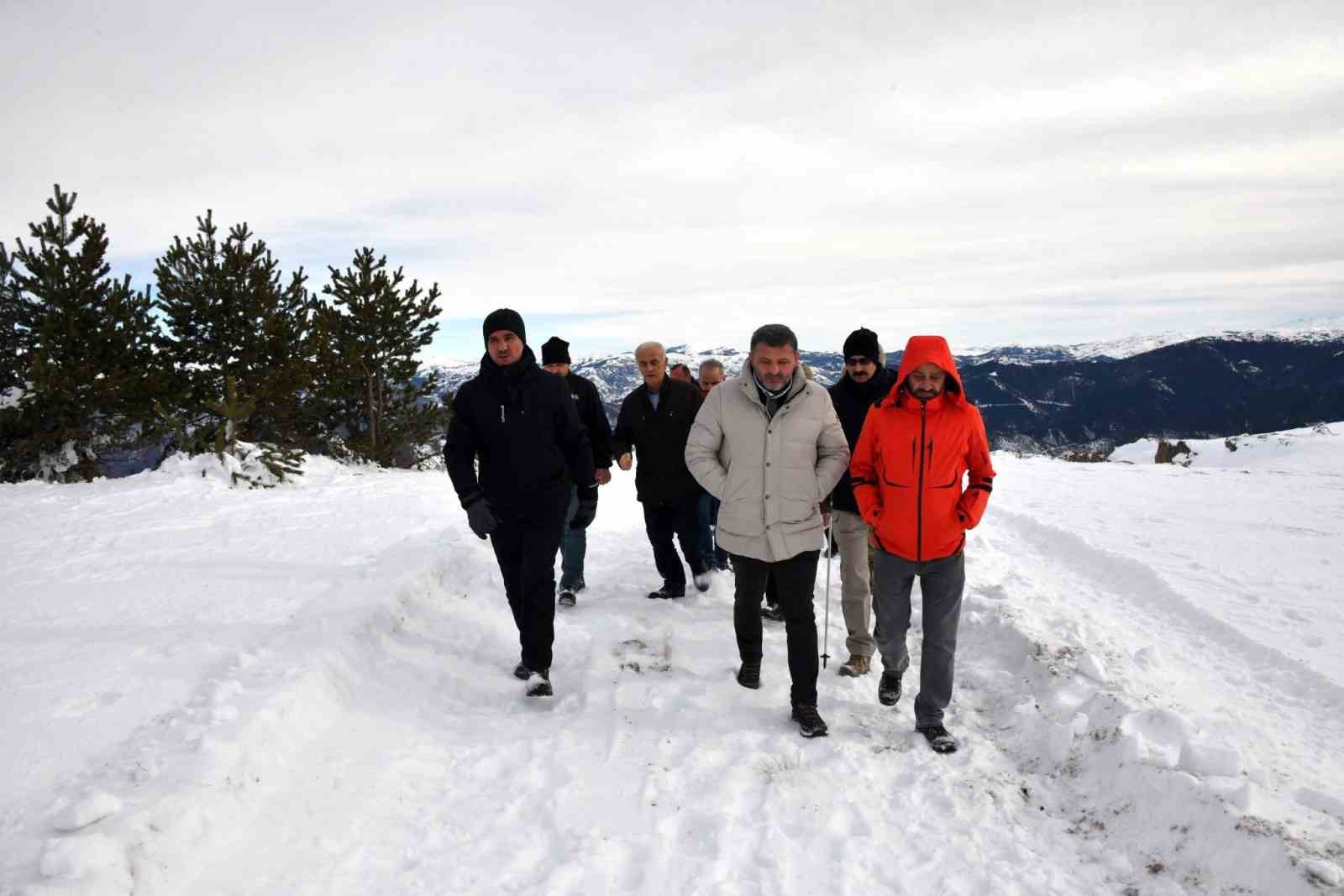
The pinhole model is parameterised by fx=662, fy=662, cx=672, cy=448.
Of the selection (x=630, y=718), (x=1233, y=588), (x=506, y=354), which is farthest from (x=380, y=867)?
(x=1233, y=588)

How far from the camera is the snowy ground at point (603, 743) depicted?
9.07 ft

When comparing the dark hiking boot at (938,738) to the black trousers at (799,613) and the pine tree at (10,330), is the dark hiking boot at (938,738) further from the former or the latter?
the pine tree at (10,330)

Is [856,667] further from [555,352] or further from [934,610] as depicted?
[555,352]

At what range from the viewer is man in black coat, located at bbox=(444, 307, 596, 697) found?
13.6 ft

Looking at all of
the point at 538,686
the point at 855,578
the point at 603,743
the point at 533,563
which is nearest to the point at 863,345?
the point at 855,578

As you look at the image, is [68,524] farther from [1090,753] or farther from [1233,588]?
[1233,588]

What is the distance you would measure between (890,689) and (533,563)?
2404mm

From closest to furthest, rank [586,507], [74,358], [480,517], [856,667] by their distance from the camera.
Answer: [480,517] < [856,667] < [586,507] < [74,358]

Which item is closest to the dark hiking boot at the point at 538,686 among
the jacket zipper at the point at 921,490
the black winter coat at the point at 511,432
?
the black winter coat at the point at 511,432

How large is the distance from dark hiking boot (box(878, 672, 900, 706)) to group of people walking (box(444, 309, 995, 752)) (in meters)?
0.02

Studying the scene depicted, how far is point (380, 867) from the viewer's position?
113 inches

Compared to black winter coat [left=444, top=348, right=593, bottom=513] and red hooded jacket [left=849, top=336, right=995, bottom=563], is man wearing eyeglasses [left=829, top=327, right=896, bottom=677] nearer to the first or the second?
red hooded jacket [left=849, top=336, right=995, bottom=563]

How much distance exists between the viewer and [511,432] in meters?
4.14

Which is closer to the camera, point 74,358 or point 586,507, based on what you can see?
point 586,507
